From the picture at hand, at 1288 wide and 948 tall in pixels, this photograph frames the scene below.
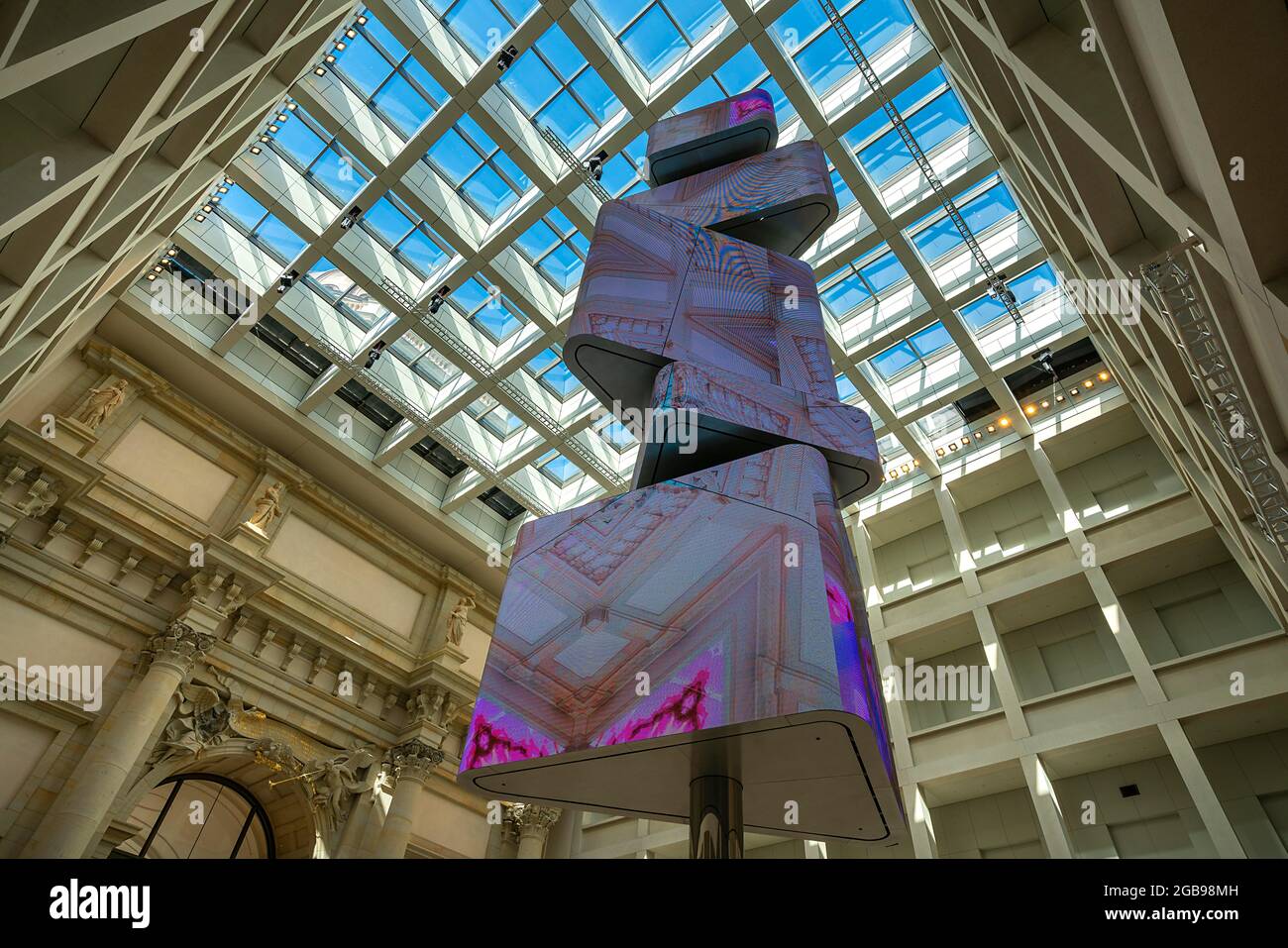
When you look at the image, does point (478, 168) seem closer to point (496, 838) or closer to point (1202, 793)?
point (496, 838)

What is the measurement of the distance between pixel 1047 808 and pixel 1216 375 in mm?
11813

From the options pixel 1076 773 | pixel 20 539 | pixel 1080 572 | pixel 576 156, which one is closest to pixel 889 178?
pixel 576 156

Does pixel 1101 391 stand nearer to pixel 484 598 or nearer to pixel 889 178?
pixel 889 178

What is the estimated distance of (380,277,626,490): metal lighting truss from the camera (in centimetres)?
1853

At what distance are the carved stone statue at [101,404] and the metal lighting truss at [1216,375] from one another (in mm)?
18931

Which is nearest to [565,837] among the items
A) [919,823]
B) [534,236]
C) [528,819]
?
[528,819]

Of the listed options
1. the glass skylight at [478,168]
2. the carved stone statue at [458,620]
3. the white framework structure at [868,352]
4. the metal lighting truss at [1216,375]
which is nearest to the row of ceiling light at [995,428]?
the white framework structure at [868,352]

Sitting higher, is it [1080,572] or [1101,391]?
[1101,391]

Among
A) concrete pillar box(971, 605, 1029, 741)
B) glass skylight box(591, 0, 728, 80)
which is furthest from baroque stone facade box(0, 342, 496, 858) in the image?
glass skylight box(591, 0, 728, 80)

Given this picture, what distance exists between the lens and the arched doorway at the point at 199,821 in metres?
16.4

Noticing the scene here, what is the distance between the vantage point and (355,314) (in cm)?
2050

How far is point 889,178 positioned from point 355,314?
13726 mm

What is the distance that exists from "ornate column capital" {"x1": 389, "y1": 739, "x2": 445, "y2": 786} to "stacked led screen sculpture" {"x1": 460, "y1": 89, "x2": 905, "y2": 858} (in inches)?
567

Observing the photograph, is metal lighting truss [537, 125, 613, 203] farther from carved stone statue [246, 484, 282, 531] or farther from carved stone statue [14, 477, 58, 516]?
carved stone statue [14, 477, 58, 516]
